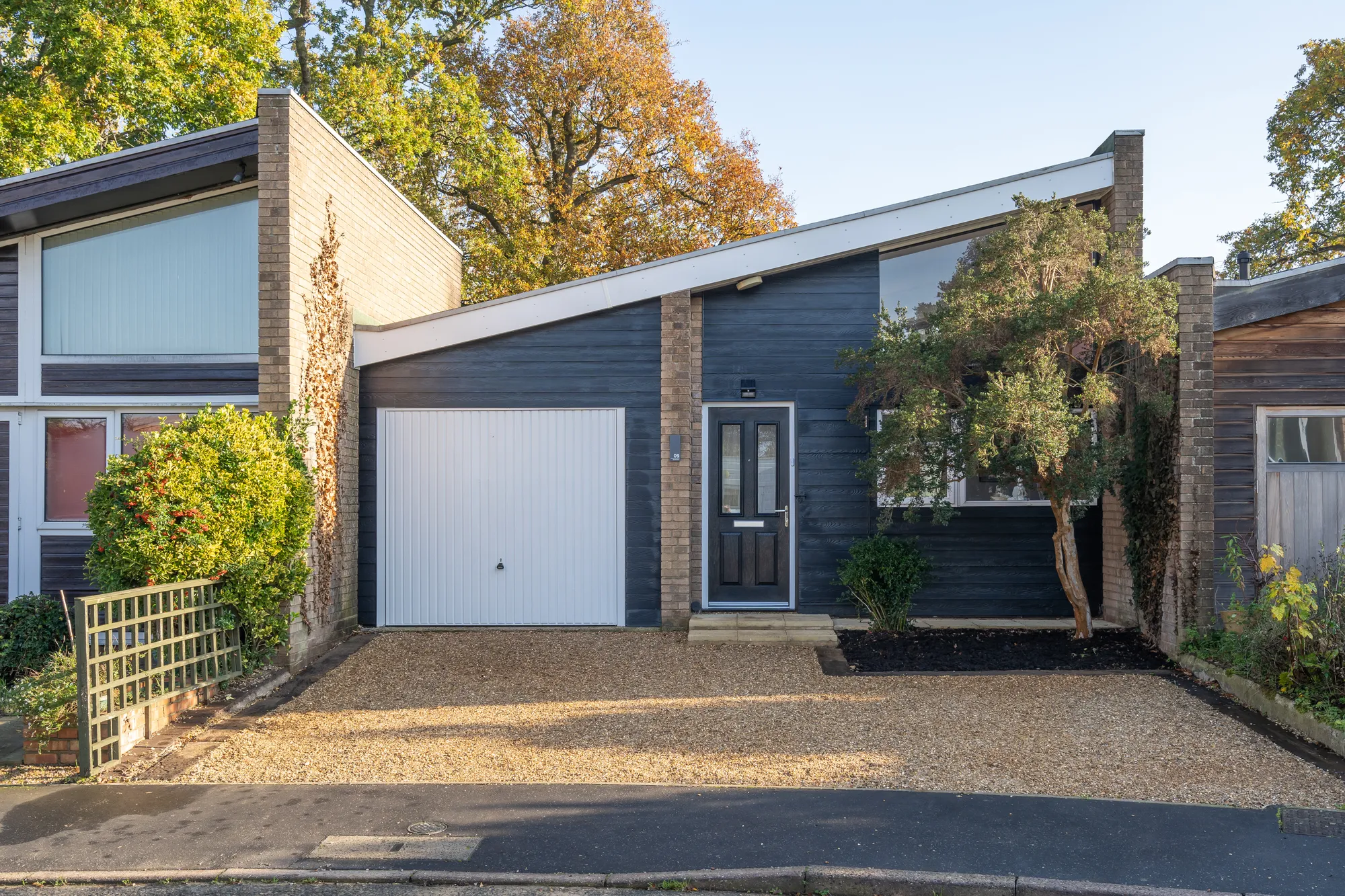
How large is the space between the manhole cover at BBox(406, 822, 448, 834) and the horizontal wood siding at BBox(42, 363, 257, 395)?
16.9ft

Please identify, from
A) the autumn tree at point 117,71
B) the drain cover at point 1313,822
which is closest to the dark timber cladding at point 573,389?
the drain cover at point 1313,822

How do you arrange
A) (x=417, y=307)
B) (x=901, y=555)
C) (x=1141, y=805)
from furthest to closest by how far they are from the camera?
(x=417, y=307) → (x=901, y=555) → (x=1141, y=805)

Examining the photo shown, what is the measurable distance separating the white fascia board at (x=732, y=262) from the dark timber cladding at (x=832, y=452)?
396mm

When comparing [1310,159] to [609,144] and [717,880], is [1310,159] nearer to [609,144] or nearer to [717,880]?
[609,144]

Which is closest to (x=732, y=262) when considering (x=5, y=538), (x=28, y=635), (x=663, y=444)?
(x=663, y=444)

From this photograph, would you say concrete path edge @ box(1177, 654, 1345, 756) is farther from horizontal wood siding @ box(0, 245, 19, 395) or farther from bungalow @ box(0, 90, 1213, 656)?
horizontal wood siding @ box(0, 245, 19, 395)

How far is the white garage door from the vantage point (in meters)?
9.91

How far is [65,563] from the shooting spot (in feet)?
29.0

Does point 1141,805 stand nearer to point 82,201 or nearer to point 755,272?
point 755,272

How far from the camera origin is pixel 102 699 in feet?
19.4

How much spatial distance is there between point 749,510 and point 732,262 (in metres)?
2.54

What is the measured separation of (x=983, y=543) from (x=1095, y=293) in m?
3.26

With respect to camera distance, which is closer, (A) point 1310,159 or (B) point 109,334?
(B) point 109,334

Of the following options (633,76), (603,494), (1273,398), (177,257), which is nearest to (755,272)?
(603,494)
